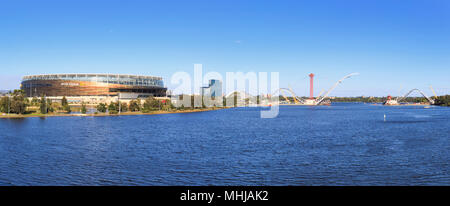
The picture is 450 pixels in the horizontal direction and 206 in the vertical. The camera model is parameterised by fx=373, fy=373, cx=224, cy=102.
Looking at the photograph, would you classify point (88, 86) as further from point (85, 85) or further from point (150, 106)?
point (150, 106)

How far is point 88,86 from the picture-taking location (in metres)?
136

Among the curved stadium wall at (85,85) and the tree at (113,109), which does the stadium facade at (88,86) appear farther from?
the tree at (113,109)

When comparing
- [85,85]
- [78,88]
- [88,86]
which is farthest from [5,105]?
[88,86]

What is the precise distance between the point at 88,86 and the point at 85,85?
1085mm

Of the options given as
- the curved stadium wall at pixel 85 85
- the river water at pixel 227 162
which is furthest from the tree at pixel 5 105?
the river water at pixel 227 162

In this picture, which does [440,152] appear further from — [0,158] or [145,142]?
[0,158]

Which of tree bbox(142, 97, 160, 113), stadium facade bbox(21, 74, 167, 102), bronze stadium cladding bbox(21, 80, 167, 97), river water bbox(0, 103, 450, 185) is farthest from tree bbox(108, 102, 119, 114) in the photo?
river water bbox(0, 103, 450, 185)

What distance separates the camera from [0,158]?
25812 mm

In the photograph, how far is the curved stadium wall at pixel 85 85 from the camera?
13625 centimetres

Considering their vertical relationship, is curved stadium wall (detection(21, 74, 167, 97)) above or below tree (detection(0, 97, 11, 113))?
above

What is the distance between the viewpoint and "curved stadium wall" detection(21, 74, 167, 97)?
136m

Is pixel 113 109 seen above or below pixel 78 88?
below

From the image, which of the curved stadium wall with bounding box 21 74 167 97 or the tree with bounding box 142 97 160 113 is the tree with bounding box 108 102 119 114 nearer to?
the tree with bounding box 142 97 160 113
